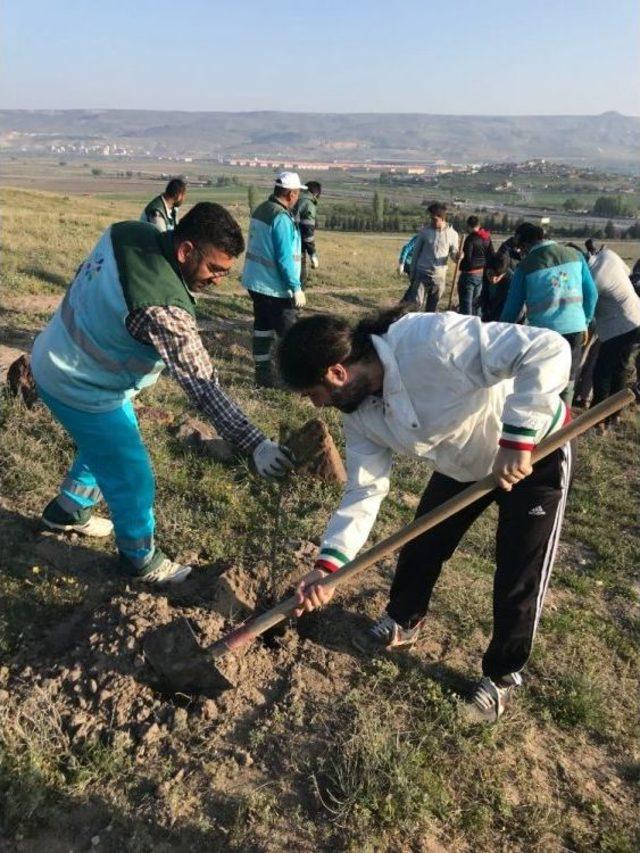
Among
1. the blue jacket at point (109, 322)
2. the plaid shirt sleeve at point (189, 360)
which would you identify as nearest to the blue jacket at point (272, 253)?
the blue jacket at point (109, 322)

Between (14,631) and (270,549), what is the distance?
1434 millimetres

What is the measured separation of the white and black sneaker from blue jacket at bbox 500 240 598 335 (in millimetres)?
2967

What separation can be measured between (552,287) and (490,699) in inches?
128

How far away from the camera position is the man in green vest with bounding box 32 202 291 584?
2.56 m

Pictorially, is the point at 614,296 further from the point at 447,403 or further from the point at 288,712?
the point at 288,712

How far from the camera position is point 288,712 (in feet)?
8.86

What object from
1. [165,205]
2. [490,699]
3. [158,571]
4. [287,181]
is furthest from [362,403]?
[165,205]

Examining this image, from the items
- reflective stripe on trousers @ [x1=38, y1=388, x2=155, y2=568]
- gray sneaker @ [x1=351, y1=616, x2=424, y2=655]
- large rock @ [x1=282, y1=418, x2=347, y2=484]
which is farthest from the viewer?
large rock @ [x1=282, y1=418, x2=347, y2=484]

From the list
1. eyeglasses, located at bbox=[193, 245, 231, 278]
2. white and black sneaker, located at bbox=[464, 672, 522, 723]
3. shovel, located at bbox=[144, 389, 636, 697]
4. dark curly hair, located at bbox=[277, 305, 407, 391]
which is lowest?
white and black sneaker, located at bbox=[464, 672, 522, 723]

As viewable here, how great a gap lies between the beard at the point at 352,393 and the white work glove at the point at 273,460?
462mm

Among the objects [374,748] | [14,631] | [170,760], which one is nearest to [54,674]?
[14,631]

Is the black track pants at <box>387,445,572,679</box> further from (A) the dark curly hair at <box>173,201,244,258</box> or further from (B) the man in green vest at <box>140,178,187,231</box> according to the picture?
(B) the man in green vest at <box>140,178,187,231</box>

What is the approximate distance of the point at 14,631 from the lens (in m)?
3.00

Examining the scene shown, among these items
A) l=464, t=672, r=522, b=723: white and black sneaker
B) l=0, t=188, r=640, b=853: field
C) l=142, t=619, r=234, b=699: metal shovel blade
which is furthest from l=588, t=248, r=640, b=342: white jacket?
l=142, t=619, r=234, b=699: metal shovel blade
